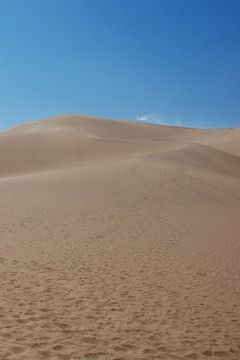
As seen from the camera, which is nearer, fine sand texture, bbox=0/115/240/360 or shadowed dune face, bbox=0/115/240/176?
fine sand texture, bbox=0/115/240/360

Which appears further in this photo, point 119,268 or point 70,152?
point 70,152

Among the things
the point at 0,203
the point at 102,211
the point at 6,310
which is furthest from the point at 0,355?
the point at 0,203

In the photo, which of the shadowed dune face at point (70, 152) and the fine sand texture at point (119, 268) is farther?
the shadowed dune face at point (70, 152)

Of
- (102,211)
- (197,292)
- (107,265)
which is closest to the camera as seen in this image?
(197,292)

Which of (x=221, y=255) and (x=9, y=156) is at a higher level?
(x=9, y=156)

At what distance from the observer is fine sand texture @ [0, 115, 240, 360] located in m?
4.79

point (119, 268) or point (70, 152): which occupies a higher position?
point (70, 152)

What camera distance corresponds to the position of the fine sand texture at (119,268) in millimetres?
4785

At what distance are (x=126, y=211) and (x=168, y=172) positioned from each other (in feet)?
32.0

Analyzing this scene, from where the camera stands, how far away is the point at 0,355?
4176 mm

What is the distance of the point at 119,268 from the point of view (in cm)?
798

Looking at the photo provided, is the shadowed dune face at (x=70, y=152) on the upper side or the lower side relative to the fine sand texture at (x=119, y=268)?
upper

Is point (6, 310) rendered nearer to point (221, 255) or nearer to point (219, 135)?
point (221, 255)

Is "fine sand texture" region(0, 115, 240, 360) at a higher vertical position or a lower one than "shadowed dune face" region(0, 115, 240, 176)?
lower
